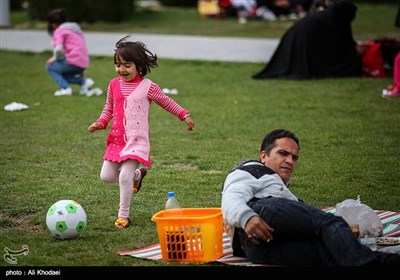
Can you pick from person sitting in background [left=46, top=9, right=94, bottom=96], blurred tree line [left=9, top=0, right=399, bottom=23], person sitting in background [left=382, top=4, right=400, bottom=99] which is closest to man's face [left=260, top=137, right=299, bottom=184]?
person sitting in background [left=382, top=4, right=400, bottom=99]

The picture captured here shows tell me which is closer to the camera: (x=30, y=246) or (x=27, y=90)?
(x=30, y=246)

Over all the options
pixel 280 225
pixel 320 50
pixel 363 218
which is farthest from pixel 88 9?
pixel 280 225

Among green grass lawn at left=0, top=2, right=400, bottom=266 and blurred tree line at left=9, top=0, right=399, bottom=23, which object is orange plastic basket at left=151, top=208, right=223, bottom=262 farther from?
blurred tree line at left=9, top=0, right=399, bottom=23

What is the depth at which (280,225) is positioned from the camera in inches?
216

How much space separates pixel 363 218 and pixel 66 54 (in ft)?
27.2

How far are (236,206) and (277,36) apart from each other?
1663 cm

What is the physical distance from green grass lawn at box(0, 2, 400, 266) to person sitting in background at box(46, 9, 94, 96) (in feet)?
0.81

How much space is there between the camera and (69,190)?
25.6 feet

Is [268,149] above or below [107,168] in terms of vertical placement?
above

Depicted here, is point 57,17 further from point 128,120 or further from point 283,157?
point 283,157

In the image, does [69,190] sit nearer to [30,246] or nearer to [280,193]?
[30,246]

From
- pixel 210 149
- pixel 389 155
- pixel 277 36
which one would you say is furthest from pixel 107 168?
pixel 277 36

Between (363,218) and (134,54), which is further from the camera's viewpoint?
(134,54)

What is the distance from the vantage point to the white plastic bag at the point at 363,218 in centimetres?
631
